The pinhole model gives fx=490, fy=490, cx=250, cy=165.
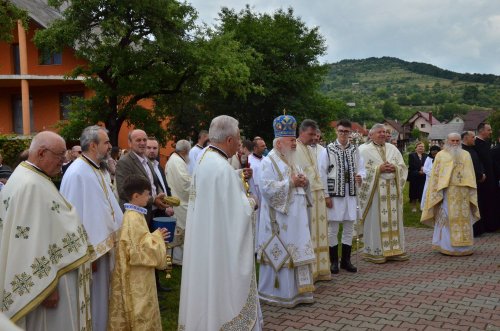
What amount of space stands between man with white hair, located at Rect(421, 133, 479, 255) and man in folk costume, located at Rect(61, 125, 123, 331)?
6.38 m

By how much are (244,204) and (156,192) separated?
7.57 ft

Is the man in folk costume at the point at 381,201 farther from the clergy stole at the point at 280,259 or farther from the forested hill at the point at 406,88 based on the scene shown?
the forested hill at the point at 406,88

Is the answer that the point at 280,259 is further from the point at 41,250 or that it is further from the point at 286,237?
the point at 41,250

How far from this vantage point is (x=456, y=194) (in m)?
8.95

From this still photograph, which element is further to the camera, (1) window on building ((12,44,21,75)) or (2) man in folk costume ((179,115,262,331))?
(1) window on building ((12,44,21,75))

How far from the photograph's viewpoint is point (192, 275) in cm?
445

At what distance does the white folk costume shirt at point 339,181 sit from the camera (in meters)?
7.66

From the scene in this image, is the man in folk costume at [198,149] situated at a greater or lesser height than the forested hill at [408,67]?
lesser

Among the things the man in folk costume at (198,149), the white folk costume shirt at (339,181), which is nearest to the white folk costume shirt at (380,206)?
the white folk costume shirt at (339,181)

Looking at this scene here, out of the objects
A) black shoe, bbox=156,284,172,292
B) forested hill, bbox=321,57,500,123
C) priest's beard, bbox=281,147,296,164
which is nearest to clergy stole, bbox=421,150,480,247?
priest's beard, bbox=281,147,296,164

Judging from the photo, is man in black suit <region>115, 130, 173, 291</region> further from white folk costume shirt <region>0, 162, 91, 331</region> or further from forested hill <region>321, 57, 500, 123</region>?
forested hill <region>321, 57, 500, 123</region>

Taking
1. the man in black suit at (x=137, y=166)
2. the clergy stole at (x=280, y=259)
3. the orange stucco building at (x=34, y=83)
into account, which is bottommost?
the clergy stole at (x=280, y=259)

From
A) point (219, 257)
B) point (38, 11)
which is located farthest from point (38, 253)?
point (38, 11)

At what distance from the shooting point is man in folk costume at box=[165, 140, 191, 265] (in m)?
8.39
